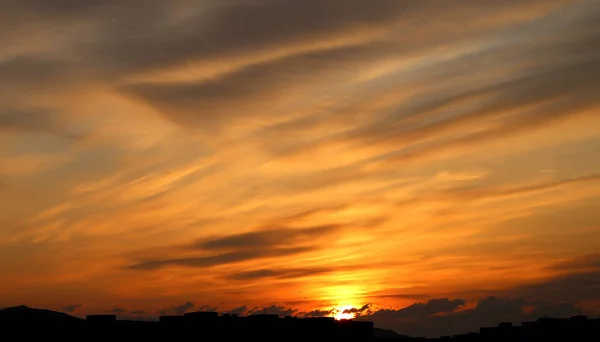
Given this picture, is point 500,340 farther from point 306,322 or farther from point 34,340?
point 34,340

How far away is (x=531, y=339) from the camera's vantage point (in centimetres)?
13362

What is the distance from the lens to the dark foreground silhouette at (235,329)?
305 ft

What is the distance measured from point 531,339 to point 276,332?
46.0 m

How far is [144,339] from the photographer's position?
100 metres

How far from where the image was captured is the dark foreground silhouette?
93062 millimetres

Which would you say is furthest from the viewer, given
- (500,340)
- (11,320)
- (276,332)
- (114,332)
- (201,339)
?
(500,340)

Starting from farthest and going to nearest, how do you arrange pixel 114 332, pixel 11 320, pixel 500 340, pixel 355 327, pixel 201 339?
pixel 500 340 < pixel 355 327 < pixel 201 339 < pixel 114 332 < pixel 11 320

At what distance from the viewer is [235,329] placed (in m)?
111

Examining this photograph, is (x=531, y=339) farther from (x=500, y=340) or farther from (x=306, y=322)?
(x=306, y=322)

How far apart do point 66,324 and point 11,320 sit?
20.8ft

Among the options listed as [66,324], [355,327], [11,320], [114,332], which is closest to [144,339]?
[114,332]

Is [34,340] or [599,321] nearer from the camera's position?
[34,340]

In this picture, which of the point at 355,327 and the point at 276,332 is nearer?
the point at 276,332

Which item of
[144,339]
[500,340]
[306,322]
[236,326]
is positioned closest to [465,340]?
[500,340]
